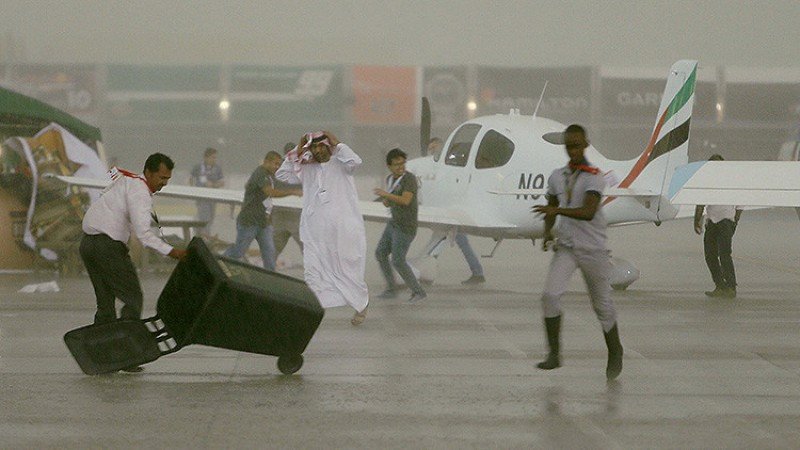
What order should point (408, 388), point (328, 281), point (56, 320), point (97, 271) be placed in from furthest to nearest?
point (56, 320), point (328, 281), point (97, 271), point (408, 388)

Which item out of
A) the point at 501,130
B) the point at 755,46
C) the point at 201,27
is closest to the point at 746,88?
the point at 755,46

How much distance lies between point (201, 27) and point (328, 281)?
37142mm

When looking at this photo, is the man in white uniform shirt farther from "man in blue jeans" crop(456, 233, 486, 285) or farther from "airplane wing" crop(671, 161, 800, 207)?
"man in blue jeans" crop(456, 233, 486, 285)

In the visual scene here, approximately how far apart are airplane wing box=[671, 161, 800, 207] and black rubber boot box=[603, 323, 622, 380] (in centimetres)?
173

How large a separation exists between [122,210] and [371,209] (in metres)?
9.14

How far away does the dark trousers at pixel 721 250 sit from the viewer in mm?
17172

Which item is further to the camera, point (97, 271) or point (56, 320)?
point (56, 320)

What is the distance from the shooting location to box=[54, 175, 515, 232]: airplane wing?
62.1ft

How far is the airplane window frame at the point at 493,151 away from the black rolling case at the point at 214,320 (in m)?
9.36

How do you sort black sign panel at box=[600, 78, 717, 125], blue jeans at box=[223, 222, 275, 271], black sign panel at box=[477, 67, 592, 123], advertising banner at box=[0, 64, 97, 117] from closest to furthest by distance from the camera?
blue jeans at box=[223, 222, 275, 271]
advertising banner at box=[0, 64, 97, 117]
black sign panel at box=[477, 67, 592, 123]
black sign panel at box=[600, 78, 717, 125]

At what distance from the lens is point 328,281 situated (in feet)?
43.1

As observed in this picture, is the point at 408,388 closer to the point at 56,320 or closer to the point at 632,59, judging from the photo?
the point at 56,320

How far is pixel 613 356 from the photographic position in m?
10.1

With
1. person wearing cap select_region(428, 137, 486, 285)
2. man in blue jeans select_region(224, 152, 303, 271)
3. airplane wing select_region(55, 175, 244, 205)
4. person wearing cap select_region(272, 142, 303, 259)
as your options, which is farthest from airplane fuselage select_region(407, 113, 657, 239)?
airplane wing select_region(55, 175, 244, 205)
